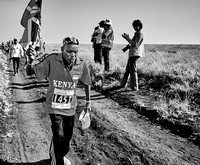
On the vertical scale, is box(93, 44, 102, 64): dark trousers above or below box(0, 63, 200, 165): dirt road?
above

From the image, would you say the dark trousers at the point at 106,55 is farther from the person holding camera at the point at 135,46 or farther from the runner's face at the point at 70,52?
the runner's face at the point at 70,52

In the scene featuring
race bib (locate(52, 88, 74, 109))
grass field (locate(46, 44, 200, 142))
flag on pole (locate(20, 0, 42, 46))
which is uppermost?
flag on pole (locate(20, 0, 42, 46))

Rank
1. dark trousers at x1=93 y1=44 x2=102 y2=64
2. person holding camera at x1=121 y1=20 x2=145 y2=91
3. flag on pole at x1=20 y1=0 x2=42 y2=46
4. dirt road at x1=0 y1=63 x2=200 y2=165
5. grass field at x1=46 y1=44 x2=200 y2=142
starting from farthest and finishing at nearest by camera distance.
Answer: dark trousers at x1=93 y1=44 x2=102 y2=64 → person holding camera at x1=121 y1=20 x2=145 y2=91 → grass field at x1=46 y1=44 x2=200 y2=142 → flag on pole at x1=20 y1=0 x2=42 y2=46 → dirt road at x1=0 y1=63 x2=200 y2=165

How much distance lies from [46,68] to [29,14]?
1.89 meters

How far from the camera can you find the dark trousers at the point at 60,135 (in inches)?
139

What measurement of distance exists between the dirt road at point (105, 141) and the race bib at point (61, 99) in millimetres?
1174

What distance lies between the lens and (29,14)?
491cm

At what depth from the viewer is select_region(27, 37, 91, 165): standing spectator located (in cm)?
353

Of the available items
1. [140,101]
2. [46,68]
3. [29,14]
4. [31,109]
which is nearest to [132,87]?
[140,101]

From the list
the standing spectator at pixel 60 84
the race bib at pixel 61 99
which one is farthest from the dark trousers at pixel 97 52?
the race bib at pixel 61 99

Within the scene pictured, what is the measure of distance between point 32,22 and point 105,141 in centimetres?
285

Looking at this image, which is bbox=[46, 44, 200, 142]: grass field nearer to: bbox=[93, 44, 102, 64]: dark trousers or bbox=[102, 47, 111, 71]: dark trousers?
bbox=[102, 47, 111, 71]: dark trousers

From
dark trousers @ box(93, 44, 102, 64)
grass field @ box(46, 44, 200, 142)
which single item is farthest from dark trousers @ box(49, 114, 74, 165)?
dark trousers @ box(93, 44, 102, 64)

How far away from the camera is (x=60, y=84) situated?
11.8 ft
